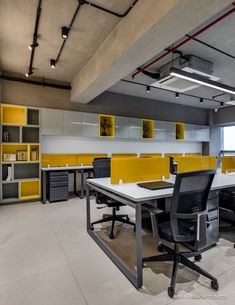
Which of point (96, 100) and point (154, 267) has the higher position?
point (96, 100)

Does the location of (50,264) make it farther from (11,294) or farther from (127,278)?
(127,278)

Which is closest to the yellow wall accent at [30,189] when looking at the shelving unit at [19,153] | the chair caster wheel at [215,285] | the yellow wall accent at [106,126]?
the shelving unit at [19,153]

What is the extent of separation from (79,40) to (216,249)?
3.86 metres

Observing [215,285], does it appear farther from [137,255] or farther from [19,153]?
[19,153]

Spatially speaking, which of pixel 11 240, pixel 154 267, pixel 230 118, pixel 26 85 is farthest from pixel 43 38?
pixel 230 118

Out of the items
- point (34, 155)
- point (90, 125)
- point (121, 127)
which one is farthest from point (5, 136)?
point (121, 127)

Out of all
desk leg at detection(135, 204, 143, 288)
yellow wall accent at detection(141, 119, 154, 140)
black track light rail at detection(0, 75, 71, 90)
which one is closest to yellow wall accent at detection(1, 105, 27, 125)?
black track light rail at detection(0, 75, 71, 90)

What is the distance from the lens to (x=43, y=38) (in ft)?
10.5

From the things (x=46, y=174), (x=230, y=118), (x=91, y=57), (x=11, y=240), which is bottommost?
(x=11, y=240)

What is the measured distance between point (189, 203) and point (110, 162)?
1641 millimetres

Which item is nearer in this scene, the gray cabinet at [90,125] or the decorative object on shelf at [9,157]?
the decorative object on shelf at [9,157]

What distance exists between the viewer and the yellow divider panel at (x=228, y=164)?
3.60 m

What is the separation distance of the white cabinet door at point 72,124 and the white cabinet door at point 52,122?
0.13 metres

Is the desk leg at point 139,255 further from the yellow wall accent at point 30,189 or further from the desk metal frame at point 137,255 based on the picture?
the yellow wall accent at point 30,189
